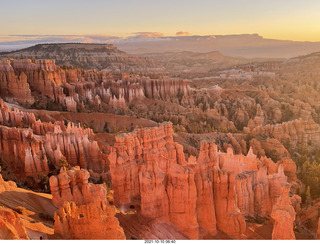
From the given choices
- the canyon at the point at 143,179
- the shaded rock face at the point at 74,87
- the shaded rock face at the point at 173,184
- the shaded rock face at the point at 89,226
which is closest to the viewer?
the shaded rock face at the point at 89,226

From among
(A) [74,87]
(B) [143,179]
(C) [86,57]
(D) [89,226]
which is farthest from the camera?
(C) [86,57]

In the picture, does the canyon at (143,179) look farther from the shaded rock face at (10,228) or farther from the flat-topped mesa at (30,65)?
the flat-topped mesa at (30,65)

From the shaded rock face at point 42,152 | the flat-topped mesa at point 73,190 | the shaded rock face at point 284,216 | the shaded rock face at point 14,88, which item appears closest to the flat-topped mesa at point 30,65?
the shaded rock face at point 14,88

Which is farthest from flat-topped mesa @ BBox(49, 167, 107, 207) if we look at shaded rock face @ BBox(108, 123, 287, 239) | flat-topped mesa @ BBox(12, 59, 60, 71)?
flat-topped mesa @ BBox(12, 59, 60, 71)

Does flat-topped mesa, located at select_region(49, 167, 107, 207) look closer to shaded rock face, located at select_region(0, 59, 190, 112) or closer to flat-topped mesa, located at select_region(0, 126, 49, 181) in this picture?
flat-topped mesa, located at select_region(0, 126, 49, 181)

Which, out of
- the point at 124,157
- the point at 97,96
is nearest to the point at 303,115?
the point at 97,96

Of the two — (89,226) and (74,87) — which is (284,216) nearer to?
(89,226)

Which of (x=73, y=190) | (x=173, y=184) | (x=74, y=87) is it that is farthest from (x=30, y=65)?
(x=173, y=184)
